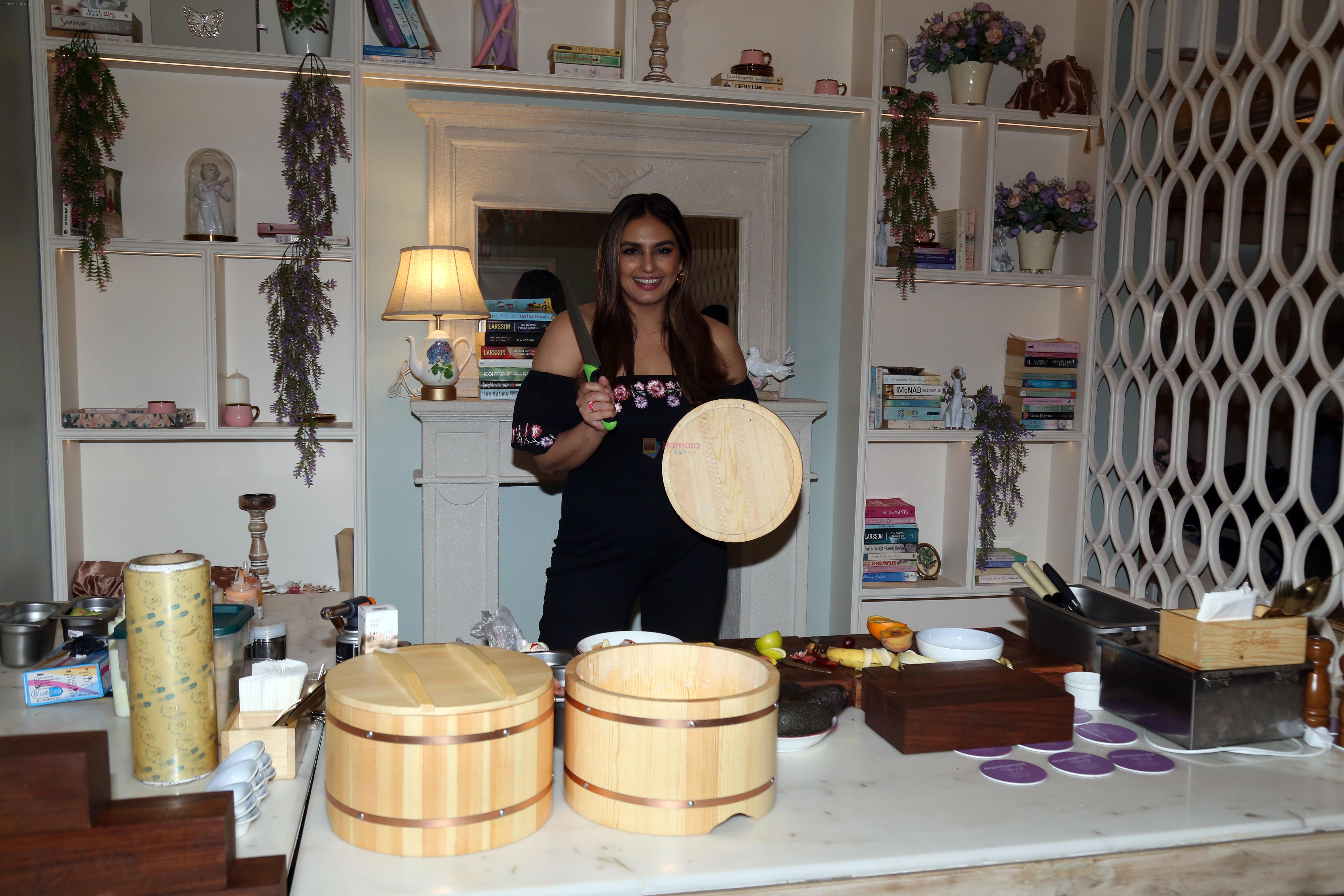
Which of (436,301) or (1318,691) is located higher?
(436,301)

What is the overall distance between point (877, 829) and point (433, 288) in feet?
8.10

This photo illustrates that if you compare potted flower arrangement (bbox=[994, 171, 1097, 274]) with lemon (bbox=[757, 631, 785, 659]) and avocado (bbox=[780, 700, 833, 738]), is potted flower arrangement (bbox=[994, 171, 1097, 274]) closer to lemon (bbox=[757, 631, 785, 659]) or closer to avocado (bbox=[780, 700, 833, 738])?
lemon (bbox=[757, 631, 785, 659])

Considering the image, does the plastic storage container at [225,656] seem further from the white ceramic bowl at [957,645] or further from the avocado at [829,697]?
the white ceramic bowl at [957,645]

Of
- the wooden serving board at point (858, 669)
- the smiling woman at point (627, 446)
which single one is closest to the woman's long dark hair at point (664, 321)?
the smiling woman at point (627, 446)

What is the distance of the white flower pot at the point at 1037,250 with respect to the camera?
3559 mm

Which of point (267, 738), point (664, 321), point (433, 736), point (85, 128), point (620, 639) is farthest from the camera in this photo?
point (85, 128)

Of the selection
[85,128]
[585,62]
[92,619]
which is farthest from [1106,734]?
[85,128]

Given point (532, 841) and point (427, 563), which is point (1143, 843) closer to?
point (532, 841)

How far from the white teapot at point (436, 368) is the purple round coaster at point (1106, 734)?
91.9 inches

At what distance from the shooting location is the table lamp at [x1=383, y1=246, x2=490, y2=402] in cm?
314

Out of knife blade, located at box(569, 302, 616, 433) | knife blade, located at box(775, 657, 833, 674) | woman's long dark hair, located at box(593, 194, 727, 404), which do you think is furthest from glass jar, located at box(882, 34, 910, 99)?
knife blade, located at box(775, 657, 833, 674)

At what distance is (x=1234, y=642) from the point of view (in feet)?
4.61

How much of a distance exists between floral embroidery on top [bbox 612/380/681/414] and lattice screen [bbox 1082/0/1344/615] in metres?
1.73

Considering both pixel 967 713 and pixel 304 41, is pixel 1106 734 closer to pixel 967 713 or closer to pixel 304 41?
pixel 967 713
